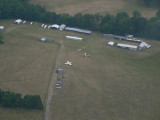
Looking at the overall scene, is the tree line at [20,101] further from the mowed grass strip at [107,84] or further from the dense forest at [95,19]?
the dense forest at [95,19]

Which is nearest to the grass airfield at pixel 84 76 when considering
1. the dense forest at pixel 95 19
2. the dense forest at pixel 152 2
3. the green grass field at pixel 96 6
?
the dense forest at pixel 95 19

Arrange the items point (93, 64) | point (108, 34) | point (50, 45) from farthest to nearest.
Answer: point (108, 34) → point (50, 45) → point (93, 64)

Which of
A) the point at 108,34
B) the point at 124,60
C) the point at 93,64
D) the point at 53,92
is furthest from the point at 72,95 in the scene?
the point at 108,34

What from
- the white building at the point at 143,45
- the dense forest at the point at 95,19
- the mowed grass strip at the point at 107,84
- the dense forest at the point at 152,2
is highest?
the dense forest at the point at 152,2

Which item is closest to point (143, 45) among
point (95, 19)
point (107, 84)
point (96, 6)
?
point (95, 19)

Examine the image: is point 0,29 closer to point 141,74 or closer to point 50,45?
point 50,45

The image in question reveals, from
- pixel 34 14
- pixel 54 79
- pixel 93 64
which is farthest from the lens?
pixel 34 14
